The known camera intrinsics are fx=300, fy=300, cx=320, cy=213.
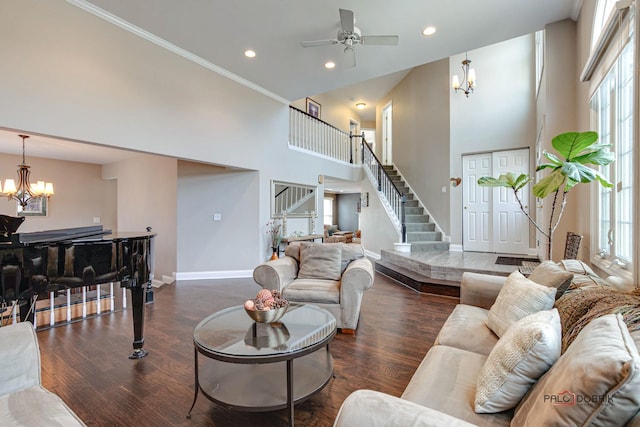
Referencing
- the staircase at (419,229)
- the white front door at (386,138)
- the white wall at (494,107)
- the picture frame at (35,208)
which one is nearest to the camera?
the white wall at (494,107)

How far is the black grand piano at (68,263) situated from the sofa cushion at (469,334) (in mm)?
2388

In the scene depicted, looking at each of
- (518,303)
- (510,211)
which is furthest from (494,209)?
(518,303)

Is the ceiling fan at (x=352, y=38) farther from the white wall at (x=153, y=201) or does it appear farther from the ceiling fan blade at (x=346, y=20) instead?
the white wall at (x=153, y=201)

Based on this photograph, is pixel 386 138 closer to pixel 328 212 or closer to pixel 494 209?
pixel 494 209

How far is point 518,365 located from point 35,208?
9.60 meters

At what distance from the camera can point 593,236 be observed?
3012 millimetres

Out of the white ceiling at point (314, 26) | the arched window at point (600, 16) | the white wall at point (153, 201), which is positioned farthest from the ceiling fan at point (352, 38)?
the white wall at point (153, 201)

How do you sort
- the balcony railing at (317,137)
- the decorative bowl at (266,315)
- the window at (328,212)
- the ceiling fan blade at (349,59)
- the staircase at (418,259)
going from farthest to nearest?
the window at (328,212) → the balcony railing at (317,137) → the staircase at (418,259) → the ceiling fan blade at (349,59) → the decorative bowl at (266,315)

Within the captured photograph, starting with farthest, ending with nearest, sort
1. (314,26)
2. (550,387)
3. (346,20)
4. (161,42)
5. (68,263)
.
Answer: (161,42)
(314,26)
(346,20)
(68,263)
(550,387)

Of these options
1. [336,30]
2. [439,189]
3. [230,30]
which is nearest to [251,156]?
[230,30]

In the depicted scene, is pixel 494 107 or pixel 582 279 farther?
pixel 494 107

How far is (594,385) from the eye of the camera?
2.43 ft

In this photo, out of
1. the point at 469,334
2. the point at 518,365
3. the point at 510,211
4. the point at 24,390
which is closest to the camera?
the point at 518,365

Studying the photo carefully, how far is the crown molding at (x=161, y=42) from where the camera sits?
3277 millimetres
